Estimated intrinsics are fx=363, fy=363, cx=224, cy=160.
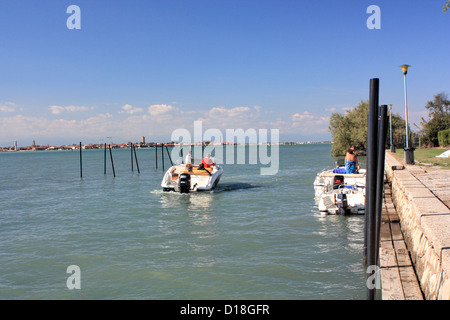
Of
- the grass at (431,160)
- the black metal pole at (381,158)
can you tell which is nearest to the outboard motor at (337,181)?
the grass at (431,160)

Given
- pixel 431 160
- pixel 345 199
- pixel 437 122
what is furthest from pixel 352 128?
pixel 345 199

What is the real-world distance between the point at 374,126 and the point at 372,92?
0.61 m

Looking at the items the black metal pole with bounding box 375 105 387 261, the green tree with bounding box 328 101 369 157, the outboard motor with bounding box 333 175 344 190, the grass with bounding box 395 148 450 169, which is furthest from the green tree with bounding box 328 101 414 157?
the black metal pole with bounding box 375 105 387 261

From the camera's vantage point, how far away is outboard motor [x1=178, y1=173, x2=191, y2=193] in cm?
2026

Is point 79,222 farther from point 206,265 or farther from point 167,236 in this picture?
point 206,265

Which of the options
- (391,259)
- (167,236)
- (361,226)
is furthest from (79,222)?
(391,259)

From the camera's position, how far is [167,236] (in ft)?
39.5

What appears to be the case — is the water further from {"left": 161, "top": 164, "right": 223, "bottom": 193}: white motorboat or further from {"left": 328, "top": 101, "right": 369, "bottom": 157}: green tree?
{"left": 328, "top": 101, "right": 369, "bottom": 157}: green tree

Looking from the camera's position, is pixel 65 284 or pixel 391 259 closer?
pixel 391 259

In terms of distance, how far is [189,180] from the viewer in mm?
20531

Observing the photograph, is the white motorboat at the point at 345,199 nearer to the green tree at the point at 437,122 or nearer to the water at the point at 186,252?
the water at the point at 186,252

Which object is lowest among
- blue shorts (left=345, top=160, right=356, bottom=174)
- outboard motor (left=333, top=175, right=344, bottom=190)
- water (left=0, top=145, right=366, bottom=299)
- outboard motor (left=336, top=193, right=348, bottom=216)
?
water (left=0, top=145, right=366, bottom=299)

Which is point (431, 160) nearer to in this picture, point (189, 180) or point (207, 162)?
point (207, 162)

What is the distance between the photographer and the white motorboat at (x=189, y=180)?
20.4 m
